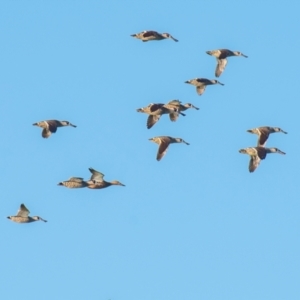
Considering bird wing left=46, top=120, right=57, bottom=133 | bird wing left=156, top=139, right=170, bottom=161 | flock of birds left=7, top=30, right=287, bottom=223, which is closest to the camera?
flock of birds left=7, top=30, right=287, bottom=223

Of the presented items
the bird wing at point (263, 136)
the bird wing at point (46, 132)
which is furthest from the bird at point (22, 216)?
the bird wing at point (263, 136)

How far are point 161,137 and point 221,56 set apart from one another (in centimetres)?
449

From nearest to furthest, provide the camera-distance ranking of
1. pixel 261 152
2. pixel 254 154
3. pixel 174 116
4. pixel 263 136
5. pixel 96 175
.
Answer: pixel 261 152 < pixel 254 154 < pixel 263 136 < pixel 96 175 < pixel 174 116

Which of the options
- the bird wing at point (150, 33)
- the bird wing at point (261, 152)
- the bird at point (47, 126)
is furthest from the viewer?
the bird at point (47, 126)

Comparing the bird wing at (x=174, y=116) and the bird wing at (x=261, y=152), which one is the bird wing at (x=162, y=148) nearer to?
the bird wing at (x=174, y=116)

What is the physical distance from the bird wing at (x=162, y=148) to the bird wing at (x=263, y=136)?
4.52m

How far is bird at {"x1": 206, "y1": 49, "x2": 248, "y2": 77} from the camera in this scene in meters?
68.2

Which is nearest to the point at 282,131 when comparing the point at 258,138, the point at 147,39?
the point at 258,138

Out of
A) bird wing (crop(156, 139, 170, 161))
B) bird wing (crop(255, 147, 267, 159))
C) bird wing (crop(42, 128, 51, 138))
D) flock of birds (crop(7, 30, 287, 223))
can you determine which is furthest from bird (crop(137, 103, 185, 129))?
bird wing (crop(255, 147, 267, 159))

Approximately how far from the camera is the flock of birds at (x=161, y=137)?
63500 millimetres

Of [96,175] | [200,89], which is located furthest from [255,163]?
[200,89]

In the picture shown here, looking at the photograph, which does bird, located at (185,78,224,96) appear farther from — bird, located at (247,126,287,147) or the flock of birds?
bird, located at (247,126,287,147)

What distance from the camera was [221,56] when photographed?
225 feet

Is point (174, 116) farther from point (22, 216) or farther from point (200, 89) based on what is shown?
point (22, 216)
